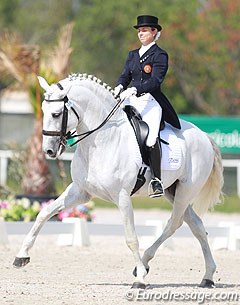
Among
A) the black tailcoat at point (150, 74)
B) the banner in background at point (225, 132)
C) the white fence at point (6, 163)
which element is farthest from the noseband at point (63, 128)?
the banner in background at point (225, 132)

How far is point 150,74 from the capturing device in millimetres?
9656

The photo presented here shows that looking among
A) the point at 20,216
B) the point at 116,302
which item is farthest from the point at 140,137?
the point at 20,216

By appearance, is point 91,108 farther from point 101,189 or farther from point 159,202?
point 159,202

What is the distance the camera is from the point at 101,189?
30.0ft

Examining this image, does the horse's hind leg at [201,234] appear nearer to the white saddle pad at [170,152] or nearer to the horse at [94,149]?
the horse at [94,149]

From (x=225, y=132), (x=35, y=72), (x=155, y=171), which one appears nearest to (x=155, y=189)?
(x=155, y=171)

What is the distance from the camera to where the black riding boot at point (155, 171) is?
31.0 feet

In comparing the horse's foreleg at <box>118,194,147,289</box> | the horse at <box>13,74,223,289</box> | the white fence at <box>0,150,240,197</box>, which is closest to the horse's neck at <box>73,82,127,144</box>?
the horse at <box>13,74,223,289</box>

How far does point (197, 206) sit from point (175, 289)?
1.60m

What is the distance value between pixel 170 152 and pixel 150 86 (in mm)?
694

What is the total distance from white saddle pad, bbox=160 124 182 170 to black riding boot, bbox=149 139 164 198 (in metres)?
0.12

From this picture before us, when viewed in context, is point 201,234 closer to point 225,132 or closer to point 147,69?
point 147,69

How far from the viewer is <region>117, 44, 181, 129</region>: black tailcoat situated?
955 cm

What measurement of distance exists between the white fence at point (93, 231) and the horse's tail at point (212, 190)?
2.92m
